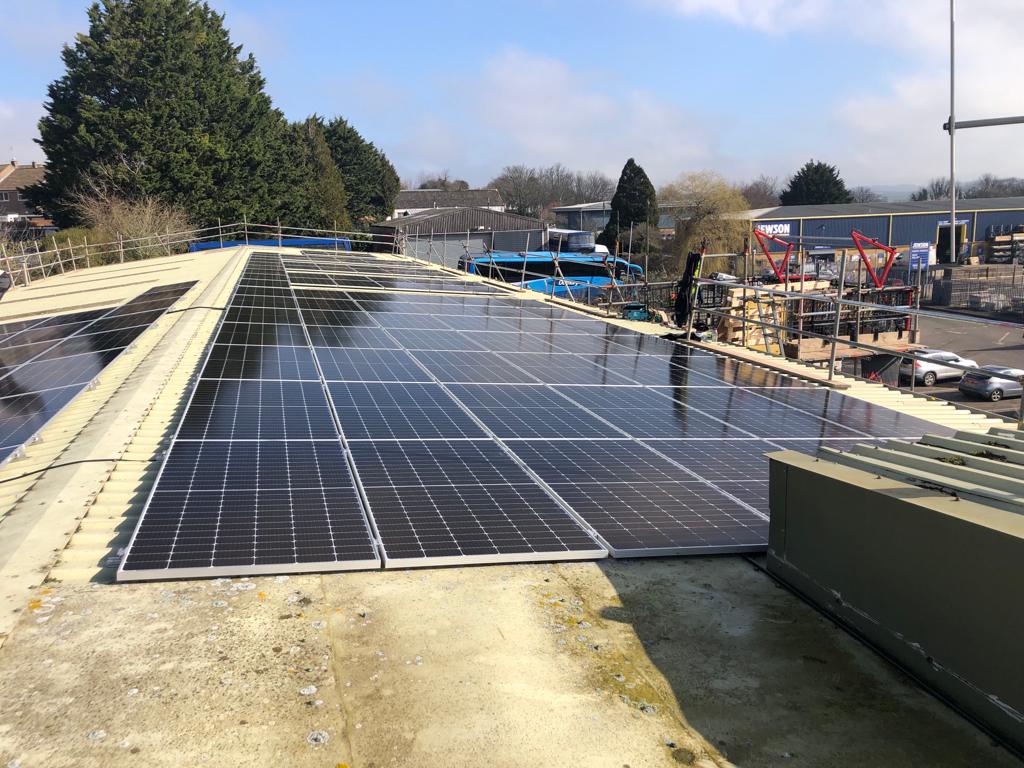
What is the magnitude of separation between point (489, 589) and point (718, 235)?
6737 centimetres

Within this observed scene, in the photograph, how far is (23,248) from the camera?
40.8m

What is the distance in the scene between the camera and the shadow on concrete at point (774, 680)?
403 cm

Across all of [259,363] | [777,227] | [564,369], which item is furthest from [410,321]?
[777,227]

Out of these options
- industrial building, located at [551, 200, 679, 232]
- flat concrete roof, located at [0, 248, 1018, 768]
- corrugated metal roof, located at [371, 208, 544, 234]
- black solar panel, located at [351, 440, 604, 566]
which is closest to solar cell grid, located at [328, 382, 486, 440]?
black solar panel, located at [351, 440, 604, 566]

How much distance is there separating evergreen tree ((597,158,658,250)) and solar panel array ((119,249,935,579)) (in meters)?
63.8

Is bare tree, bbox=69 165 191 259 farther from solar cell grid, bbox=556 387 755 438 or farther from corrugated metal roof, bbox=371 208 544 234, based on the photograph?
solar cell grid, bbox=556 387 755 438

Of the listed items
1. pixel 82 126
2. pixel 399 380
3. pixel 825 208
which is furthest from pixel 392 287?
pixel 825 208

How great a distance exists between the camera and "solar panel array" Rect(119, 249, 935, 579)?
6.22m

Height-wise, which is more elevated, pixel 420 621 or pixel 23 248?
pixel 23 248

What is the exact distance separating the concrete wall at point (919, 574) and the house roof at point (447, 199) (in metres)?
107

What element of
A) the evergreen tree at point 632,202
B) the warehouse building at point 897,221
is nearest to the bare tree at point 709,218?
the evergreen tree at point 632,202

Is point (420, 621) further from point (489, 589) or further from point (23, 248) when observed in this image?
point (23, 248)

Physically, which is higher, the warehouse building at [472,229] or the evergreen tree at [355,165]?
the evergreen tree at [355,165]

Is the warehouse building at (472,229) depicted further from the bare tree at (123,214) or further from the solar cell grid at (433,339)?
the solar cell grid at (433,339)
